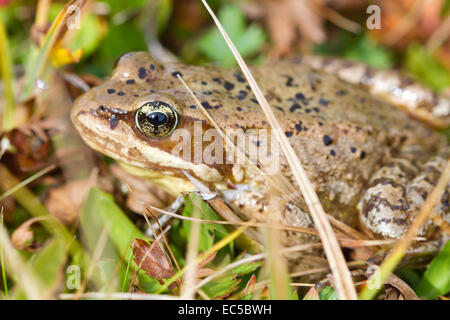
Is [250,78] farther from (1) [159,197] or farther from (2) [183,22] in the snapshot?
(2) [183,22]

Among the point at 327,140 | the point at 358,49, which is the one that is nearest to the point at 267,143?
the point at 327,140

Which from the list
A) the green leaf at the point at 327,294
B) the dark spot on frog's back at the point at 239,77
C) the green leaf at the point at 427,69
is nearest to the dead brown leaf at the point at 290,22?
the green leaf at the point at 427,69

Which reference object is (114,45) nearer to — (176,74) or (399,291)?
(176,74)

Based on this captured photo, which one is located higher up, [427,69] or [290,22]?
[290,22]

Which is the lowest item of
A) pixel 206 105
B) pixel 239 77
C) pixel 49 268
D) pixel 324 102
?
pixel 49 268

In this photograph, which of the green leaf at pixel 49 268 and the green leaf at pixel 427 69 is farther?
the green leaf at pixel 427 69

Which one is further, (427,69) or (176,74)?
(427,69)

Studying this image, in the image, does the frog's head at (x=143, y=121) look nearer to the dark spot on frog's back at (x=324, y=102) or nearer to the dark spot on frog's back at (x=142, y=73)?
the dark spot on frog's back at (x=142, y=73)
